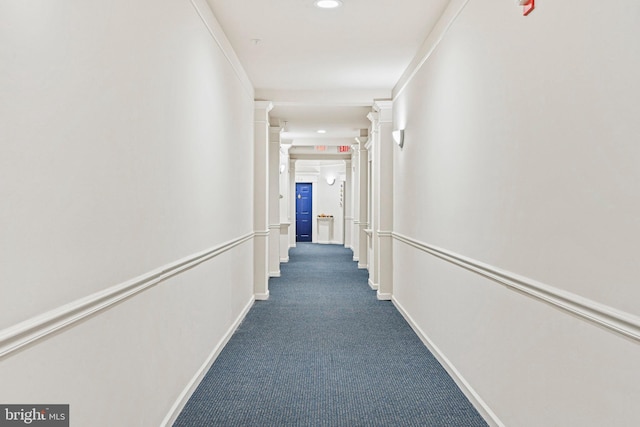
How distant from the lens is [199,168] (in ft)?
10.2

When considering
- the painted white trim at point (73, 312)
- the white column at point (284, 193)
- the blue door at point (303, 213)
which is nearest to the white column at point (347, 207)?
the white column at point (284, 193)

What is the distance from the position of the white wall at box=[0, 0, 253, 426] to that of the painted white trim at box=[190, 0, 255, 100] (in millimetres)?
63

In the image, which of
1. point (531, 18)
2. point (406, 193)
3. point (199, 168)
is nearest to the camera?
point (531, 18)

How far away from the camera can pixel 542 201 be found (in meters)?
1.98

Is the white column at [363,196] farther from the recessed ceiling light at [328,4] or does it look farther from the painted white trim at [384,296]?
the recessed ceiling light at [328,4]

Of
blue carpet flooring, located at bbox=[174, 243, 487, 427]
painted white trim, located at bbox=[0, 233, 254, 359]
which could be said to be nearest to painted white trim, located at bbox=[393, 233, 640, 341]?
blue carpet flooring, located at bbox=[174, 243, 487, 427]

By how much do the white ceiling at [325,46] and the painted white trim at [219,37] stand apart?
6 cm

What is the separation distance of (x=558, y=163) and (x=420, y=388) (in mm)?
1860

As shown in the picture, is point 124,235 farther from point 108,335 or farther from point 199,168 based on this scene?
point 199,168

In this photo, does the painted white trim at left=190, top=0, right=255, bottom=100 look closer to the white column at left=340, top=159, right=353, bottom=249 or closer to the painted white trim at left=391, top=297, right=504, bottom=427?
the painted white trim at left=391, top=297, right=504, bottom=427

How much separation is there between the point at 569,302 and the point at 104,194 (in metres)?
1.69

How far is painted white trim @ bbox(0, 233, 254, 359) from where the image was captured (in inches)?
47.4

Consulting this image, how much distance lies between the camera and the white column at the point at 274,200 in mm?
8062

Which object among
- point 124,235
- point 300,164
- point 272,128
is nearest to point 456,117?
point 124,235
